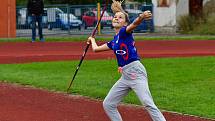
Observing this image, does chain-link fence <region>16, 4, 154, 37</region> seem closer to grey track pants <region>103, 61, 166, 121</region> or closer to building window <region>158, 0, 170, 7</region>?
building window <region>158, 0, 170, 7</region>

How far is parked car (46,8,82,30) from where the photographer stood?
31609mm

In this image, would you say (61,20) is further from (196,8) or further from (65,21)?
(196,8)

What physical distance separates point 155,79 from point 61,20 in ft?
59.4

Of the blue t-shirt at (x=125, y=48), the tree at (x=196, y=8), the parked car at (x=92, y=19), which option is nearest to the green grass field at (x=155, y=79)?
the blue t-shirt at (x=125, y=48)

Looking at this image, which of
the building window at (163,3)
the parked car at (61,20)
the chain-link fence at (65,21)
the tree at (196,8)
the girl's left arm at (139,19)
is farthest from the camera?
the tree at (196,8)

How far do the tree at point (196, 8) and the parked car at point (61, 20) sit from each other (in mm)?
6660

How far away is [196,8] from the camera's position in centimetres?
3484

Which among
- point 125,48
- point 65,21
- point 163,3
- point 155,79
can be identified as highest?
point 163,3

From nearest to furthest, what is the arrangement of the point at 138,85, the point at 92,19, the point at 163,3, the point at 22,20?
the point at 138,85 → the point at 22,20 → the point at 92,19 → the point at 163,3

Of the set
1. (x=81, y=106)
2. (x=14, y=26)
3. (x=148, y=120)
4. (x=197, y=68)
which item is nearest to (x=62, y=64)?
(x=197, y=68)

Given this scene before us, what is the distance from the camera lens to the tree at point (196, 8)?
34688 millimetres

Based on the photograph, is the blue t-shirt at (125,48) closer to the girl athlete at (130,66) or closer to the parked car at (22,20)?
the girl athlete at (130,66)

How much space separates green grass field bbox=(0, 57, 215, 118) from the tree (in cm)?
1613

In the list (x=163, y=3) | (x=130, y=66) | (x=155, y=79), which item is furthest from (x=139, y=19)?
(x=163, y=3)
